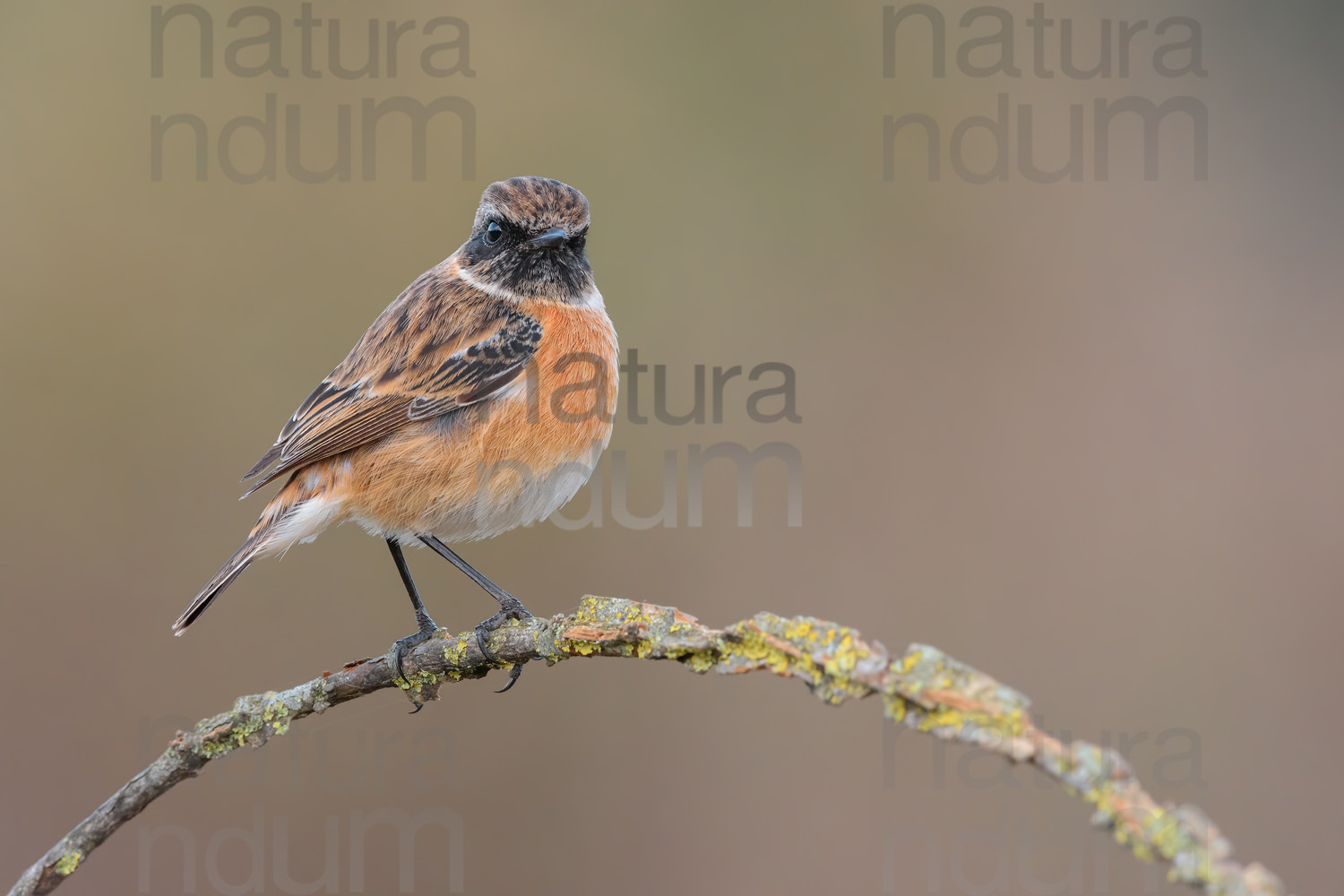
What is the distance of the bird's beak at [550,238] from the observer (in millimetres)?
4074

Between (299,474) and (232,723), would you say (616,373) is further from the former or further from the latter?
(232,723)

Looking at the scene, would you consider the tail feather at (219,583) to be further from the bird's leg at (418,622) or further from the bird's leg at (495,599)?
the bird's leg at (495,599)

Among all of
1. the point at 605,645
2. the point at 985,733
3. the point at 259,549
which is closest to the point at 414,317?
the point at 259,549

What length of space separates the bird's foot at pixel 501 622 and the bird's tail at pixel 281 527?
2.87 ft

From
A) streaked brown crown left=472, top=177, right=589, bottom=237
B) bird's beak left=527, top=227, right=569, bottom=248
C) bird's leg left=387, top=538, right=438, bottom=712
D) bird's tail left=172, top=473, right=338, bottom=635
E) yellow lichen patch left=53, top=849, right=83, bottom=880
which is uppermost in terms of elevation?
streaked brown crown left=472, top=177, right=589, bottom=237

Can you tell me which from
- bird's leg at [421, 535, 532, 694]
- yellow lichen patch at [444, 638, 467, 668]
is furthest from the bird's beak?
yellow lichen patch at [444, 638, 467, 668]

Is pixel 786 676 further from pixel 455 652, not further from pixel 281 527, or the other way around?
pixel 281 527

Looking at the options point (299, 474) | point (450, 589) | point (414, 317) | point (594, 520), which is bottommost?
point (450, 589)

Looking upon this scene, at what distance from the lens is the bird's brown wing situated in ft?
13.0

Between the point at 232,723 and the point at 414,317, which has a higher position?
the point at 414,317

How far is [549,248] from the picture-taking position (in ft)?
13.8

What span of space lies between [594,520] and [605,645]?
3530mm

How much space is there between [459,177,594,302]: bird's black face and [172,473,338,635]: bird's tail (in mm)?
1147

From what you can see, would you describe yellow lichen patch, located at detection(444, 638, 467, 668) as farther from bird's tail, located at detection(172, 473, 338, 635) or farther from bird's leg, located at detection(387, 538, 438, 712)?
bird's tail, located at detection(172, 473, 338, 635)
